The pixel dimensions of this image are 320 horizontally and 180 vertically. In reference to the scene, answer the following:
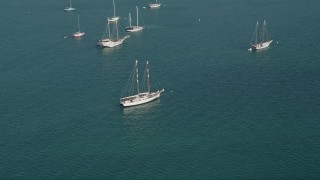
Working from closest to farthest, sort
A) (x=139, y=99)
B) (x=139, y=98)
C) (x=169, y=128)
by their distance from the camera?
(x=169, y=128), (x=139, y=99), (x=139, y=98)

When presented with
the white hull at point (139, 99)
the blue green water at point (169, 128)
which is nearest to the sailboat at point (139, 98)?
the white hull at point (139, 99)

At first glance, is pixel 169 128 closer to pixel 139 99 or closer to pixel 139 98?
pixel 139 99

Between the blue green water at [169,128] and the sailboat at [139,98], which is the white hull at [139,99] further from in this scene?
the blue green water at [169,128]

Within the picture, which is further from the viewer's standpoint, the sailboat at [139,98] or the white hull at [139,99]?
the sailboat at [139,98]

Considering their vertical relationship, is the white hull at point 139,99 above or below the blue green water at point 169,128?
above

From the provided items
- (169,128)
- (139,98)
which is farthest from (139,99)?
(169,128)

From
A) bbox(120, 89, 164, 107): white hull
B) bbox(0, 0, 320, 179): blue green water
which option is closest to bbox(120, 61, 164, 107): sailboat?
bbox(120, 89, 164, 107): white hull

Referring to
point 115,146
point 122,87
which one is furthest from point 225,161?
point 122,87

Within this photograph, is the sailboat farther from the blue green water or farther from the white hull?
the blue green water
